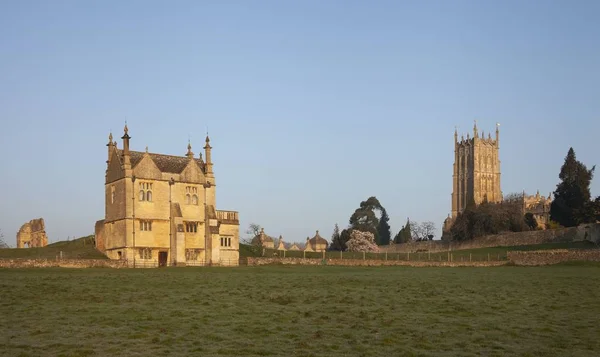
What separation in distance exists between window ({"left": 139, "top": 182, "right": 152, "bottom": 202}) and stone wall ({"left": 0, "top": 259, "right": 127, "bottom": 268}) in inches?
291

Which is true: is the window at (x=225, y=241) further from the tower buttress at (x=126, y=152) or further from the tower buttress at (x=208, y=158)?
the tower buttress at (x=126, y=152)

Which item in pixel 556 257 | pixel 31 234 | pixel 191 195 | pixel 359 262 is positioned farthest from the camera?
pixel 31 234

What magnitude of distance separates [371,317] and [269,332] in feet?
16.4

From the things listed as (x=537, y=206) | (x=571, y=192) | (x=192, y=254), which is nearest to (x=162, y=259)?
(x=192, y=254)

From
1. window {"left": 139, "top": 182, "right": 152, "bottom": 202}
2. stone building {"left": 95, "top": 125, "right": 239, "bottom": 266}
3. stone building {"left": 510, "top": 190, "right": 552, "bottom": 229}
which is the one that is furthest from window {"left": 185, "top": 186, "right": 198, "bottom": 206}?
stone building {"left": 510, "top": 190, "right": 552, "bottom": 229}

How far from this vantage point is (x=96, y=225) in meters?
78.2

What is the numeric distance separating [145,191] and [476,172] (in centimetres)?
12605

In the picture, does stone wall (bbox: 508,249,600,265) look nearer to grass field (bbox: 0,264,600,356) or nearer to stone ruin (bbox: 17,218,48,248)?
grass field (bbox: 0,264,600,356)

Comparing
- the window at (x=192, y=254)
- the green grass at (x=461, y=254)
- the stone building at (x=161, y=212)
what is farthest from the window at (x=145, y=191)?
the green grass at (x=461, y=254)

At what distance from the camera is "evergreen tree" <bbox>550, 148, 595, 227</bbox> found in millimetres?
108312

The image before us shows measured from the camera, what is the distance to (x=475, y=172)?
7254 inches

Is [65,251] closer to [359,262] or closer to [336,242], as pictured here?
[359,262]

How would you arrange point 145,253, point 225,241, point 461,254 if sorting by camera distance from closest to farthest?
point 145,253 → point 225,241 → point 461,254

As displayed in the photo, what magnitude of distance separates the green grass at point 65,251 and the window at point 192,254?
838 centimetres
